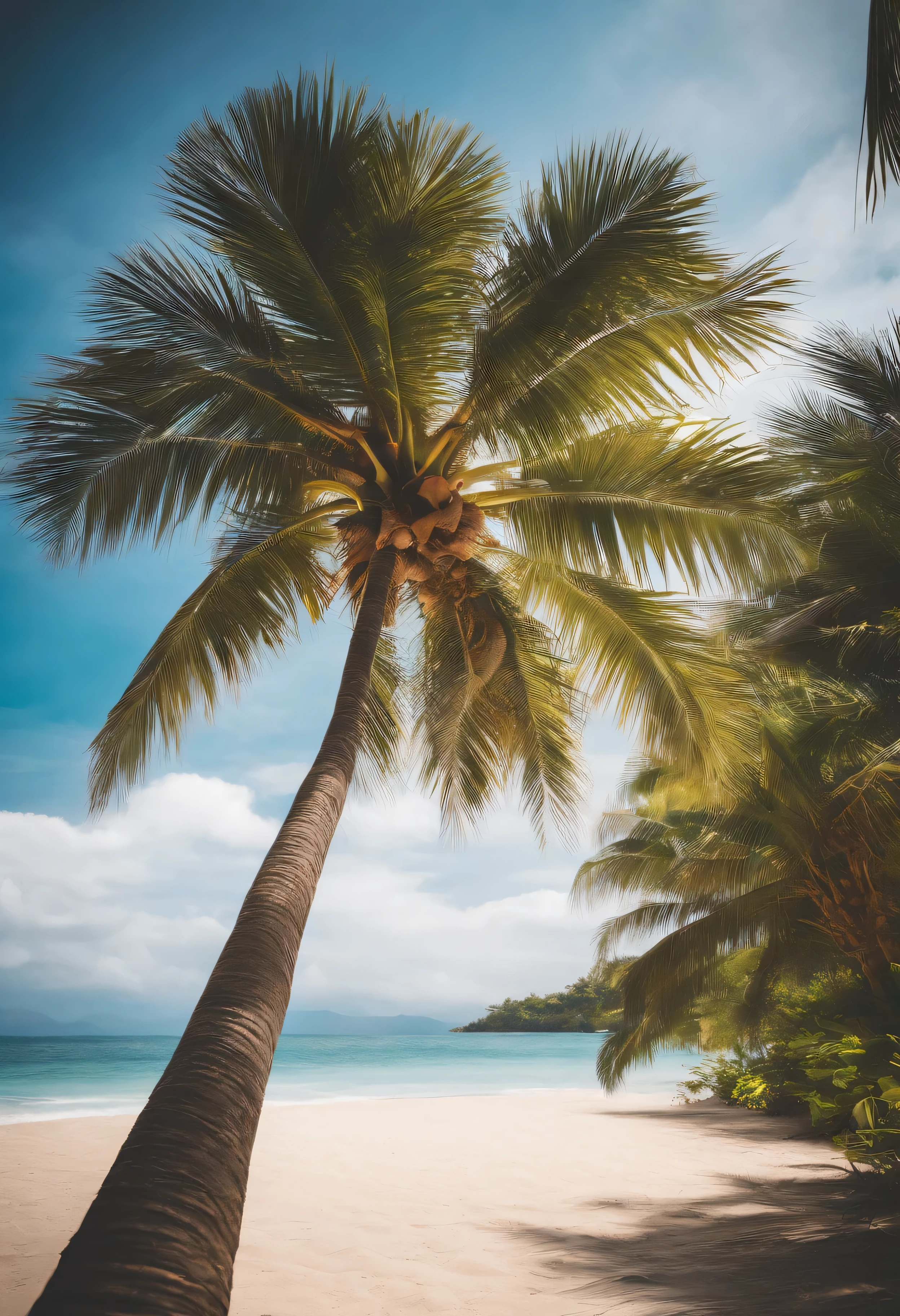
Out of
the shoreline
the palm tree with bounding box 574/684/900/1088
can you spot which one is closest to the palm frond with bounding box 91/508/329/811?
the palm tree with bounding box 574/684/900/1088

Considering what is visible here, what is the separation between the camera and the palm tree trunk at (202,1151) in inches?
64.5

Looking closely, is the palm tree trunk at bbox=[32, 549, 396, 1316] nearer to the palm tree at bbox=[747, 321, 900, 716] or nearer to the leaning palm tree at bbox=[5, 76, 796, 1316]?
the leaning palm tree at bbox=[5, 76, 796, 1316]

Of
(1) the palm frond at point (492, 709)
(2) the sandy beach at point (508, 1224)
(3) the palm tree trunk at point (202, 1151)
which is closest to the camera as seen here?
(3) the palm tree trunk at point (202, 1151)

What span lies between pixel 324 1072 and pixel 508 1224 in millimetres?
27112

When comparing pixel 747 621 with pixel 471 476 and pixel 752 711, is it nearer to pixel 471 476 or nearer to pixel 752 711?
pixel 752 711

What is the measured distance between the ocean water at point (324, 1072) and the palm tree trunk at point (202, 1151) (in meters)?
13.7

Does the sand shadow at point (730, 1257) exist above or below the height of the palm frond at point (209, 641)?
below

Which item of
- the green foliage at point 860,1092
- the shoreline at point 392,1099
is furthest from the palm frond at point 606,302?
the shoreline at point 392,1099

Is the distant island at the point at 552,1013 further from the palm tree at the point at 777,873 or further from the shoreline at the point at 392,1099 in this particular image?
the palm tree at the point at 777,873

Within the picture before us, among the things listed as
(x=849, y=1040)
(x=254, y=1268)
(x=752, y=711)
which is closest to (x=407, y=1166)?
(x=254, y=1268)

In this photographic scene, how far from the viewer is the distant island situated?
4353 centimetres

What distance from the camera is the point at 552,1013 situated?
167ft

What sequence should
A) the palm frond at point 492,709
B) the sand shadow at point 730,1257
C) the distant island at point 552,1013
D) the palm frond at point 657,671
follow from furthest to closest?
the distant island at point 552,1013
the palm frond at point 492,709
the palm frond at point 657,671
the sand shadow at point 730,1257

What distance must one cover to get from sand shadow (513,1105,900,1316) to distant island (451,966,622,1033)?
31485 millimetres
